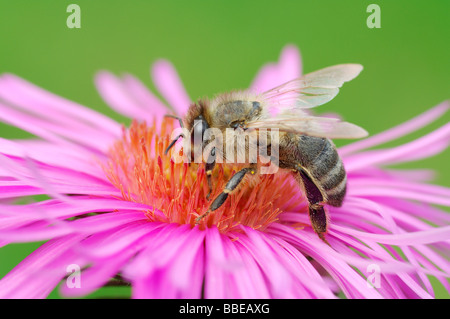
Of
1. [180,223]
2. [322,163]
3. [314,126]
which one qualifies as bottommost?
[180,223]

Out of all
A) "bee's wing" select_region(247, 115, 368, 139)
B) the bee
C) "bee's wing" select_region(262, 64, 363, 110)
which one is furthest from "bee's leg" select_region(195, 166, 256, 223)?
"bee's wing" select_region(262, 64, 363, 110)

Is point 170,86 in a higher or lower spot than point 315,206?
higher

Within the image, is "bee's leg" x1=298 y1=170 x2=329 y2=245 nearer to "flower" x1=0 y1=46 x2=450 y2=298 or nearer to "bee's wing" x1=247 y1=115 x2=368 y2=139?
"flower" x1=0 y1=46 x2=450 y2=298

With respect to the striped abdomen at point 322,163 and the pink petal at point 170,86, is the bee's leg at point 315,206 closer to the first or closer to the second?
the striped abdomen at point 322,163

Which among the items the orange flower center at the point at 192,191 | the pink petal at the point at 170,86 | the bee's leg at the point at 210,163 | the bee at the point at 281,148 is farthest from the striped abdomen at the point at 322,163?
the pink petal at the point at 170,86

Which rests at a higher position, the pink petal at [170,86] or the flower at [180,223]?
the pink petal at [170,86]

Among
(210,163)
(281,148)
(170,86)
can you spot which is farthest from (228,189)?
(170,86)

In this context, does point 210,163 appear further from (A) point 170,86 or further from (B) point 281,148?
(A) point 170,86
